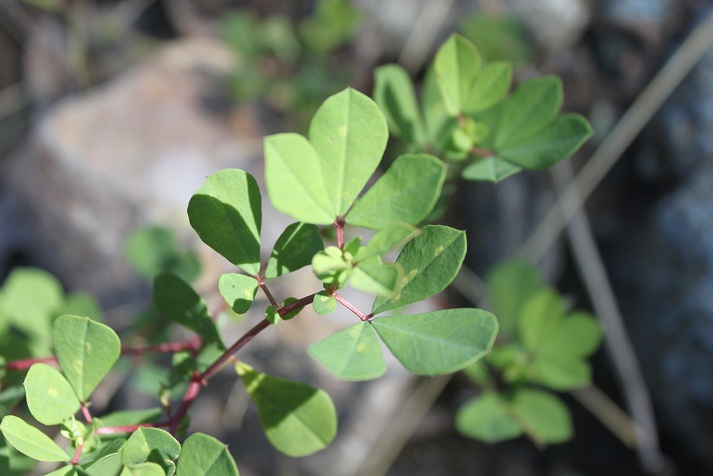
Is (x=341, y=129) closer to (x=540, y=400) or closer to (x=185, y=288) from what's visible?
(x=185, y=288)

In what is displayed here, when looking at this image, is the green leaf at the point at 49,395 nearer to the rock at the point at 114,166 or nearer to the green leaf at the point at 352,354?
the green leaf at the point at 352,354

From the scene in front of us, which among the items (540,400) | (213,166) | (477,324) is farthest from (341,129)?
(213,166)

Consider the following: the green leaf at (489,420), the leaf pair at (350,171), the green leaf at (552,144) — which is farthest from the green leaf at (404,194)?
the green leaf at (489,420)

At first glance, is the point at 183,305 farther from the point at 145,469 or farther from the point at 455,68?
the point at 455,68

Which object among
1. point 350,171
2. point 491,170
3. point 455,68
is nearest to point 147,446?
point 350,171

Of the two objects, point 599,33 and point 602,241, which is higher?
point 599,33

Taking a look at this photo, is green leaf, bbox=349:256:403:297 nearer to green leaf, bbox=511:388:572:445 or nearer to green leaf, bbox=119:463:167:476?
green leaf, bbox=119:463:167:476
